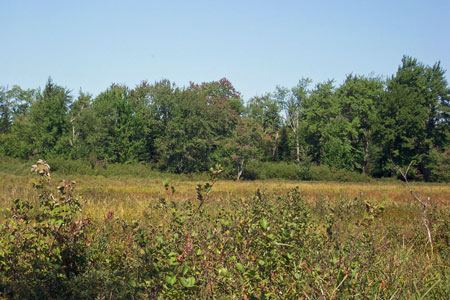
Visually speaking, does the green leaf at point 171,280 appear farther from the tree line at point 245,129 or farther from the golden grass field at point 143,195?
the tree line at point 245,129

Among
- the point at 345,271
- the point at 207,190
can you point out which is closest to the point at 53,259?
the point at 207,190

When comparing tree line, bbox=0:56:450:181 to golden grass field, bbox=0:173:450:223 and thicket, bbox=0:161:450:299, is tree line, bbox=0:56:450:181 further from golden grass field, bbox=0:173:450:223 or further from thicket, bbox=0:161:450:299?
thicket, bbox=0:161:450:299

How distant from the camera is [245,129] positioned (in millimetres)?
48469

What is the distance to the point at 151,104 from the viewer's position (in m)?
53.1

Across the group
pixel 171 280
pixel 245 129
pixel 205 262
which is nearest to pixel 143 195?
pixel 205 262

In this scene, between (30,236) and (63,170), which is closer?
(30,236)

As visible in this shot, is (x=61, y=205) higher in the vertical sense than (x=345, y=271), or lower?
higher

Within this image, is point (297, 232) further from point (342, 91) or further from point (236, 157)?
point (342, 91)

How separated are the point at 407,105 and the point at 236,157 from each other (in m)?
21.1

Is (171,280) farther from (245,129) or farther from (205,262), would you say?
(245,129)

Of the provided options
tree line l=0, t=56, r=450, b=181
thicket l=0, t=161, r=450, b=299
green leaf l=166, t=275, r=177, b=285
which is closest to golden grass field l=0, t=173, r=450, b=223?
thicket l=0, t=161, r=450, b=299

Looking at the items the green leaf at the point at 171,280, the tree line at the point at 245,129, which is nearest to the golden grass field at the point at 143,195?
the green leaf at the point at 171,280

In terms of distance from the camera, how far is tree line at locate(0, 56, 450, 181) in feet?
154

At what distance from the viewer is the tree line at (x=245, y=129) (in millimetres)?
47031
